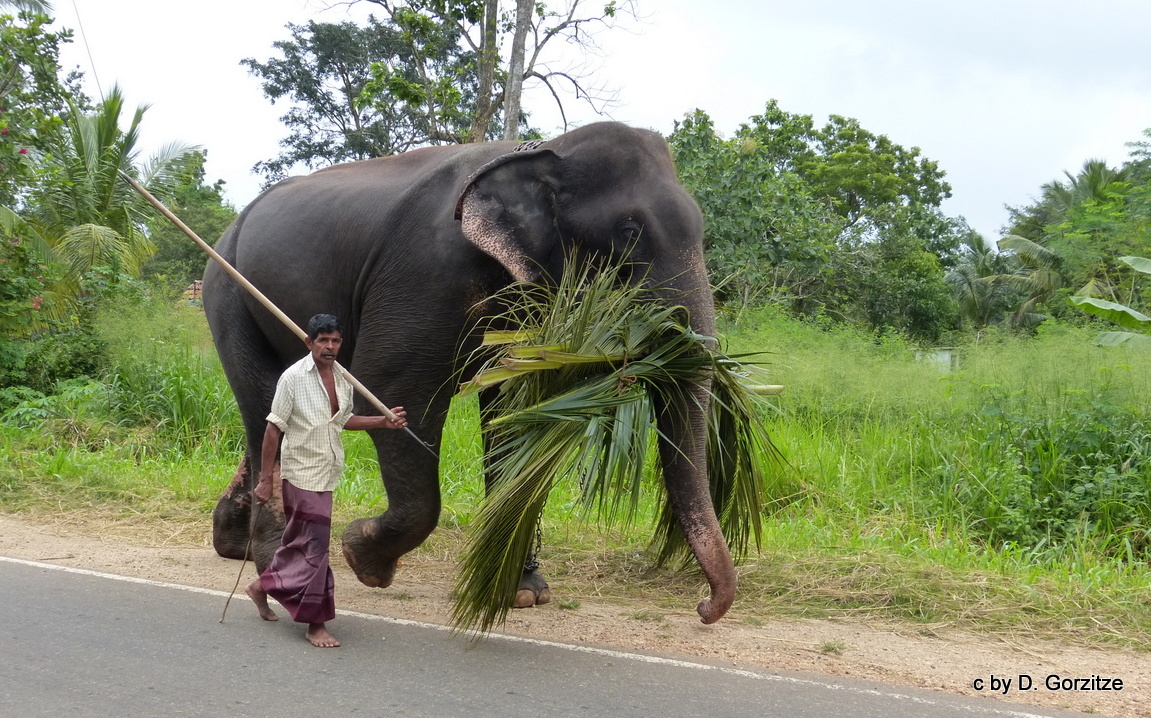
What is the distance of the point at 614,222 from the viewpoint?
4.43 meters

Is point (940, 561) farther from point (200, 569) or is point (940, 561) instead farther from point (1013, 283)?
point (1013, 283)

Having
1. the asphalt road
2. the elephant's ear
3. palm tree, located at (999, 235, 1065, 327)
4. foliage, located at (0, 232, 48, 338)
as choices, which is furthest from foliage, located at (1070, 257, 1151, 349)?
palm tree, located at (999, 235, 1065, 327)

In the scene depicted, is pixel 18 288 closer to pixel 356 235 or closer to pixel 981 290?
pixel 356 235

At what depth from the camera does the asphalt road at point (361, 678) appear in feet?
11.6

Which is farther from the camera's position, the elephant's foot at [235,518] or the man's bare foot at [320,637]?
the elephant's foot at [235,518]

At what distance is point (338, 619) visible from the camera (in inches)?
185

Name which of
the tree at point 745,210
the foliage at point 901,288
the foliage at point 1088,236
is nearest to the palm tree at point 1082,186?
the foliage at point 1088,236

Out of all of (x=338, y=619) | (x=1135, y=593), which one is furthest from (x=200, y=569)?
(x=1135, y=593)

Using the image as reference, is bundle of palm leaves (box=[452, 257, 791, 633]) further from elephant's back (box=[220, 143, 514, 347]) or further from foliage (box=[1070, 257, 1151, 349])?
foliage (box=[1070, 257, 1151, 349])

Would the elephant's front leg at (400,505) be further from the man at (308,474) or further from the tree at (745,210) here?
the tree at (745,210)

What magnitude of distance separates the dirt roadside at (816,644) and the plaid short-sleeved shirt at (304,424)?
3.02ft

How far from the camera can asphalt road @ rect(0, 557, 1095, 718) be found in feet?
11.6

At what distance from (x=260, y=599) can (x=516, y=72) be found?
8581 millimetres

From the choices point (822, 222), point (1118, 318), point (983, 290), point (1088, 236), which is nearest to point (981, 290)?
point (983, 290)
